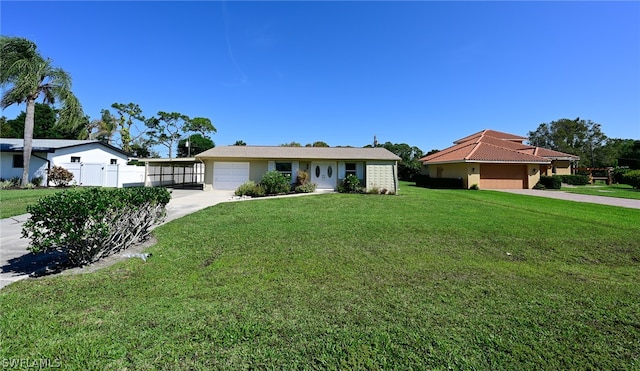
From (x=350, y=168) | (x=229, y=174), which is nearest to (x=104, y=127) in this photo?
(x=229, y=174)

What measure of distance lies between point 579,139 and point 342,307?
2527 inches

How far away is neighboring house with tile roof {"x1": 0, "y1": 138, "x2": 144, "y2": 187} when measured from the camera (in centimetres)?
1883

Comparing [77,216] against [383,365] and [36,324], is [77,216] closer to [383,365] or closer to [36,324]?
[36,324]

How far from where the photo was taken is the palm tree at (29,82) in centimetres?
1589

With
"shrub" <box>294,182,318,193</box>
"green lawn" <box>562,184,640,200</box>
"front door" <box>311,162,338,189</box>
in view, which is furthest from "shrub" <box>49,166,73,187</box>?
"green lawn" <box>562,184,640,200</box>

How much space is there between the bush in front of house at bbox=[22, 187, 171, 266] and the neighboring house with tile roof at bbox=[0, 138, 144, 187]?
18202 mm

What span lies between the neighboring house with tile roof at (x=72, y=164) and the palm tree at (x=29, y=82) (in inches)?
91.1

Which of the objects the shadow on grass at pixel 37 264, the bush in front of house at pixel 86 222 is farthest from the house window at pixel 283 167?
the shadow on grass at pixel 37 264

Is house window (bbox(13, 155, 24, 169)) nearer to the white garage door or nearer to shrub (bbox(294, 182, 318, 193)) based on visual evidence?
the white garage door

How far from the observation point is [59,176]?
60.7 ft

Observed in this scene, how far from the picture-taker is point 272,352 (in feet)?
7.71

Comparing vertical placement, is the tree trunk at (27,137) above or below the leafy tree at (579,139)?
below

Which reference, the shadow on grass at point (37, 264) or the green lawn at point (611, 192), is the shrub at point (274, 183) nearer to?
the shadow on grass at point (37, 264)

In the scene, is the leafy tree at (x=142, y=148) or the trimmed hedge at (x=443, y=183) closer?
the trimmed hedge at (x=443, y=183)
